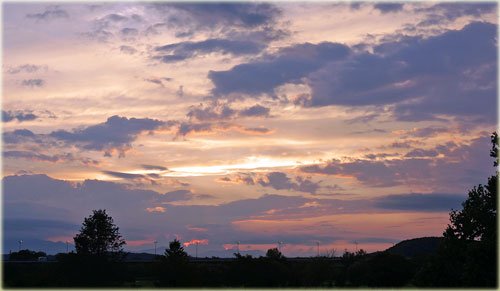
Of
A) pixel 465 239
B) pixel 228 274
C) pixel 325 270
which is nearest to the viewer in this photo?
pixel 465 239

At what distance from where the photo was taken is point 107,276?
7731cm

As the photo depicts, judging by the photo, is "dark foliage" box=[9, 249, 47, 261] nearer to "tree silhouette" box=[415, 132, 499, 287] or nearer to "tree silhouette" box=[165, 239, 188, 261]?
"tree silhouette" box=[165, 239, 188, 261]

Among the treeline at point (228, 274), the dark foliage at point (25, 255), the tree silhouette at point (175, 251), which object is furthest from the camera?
the dark foliage at point (25, 255)

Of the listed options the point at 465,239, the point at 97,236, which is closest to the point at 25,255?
the point at 97,236

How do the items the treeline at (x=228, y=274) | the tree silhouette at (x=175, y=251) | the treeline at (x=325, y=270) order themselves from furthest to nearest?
the tree silhouette at (x=175, y=251) < the treeline at (x=228, y=274) < the treeline at (x=325, y=270)

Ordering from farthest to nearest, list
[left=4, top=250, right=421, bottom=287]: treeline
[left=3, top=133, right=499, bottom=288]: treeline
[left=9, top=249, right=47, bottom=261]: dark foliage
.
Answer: [left=9, top=249, right=47, bottom=261]: dark foliage, [left=4, top=250, right=421, bottom=287]: treeline, [left=3, top=133, right=499, bottom=288]: treeline

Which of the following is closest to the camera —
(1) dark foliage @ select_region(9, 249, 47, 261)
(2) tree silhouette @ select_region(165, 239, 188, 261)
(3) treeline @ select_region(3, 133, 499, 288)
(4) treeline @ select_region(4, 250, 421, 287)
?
(3) treeline @ select_region(3, 133, 499, 288)

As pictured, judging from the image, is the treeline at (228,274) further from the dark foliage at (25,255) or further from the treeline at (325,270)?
the dark foliage at (25,255)

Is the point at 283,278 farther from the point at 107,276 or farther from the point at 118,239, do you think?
the point at 118,239

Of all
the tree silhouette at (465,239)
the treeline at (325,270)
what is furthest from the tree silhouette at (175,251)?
the tree silhouette at (465,239)

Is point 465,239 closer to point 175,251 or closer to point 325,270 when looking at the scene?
point 325,270

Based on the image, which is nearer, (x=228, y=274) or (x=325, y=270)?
(x=228, y=274)

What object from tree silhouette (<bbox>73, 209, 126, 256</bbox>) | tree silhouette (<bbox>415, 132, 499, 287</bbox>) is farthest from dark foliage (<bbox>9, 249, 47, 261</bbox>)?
tree silhouette (<bbox>415, 132, 499, 287</bbox>)

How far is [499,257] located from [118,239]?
6115 centimetres
